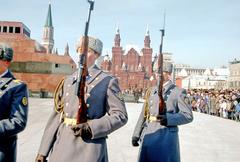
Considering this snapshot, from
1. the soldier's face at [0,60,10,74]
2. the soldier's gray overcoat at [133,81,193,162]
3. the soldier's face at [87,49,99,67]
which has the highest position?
the soldier's face at [87,49,99,67]

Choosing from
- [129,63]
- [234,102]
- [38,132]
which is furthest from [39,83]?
[129,63]

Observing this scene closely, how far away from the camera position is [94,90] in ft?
10.8

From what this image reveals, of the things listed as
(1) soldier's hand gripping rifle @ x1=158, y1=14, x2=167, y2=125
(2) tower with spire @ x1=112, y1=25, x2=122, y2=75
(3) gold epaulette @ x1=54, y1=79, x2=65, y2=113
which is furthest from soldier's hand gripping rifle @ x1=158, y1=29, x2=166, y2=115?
(2) tower with spire @ x1=112, y1=25, x2=122, y2=75

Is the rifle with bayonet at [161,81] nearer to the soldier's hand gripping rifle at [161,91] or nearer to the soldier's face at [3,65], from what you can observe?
the soldier's hand gripping rifle at [161,91]

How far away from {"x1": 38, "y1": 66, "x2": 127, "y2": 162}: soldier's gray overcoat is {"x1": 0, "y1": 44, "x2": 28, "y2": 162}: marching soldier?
0.90 ft

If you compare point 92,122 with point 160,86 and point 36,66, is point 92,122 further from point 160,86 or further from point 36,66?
point 36,66

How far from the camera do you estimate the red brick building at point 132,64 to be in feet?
371

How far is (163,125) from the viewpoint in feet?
14.5

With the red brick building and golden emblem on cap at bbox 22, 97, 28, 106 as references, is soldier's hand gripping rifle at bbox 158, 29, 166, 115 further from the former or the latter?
the red brick building

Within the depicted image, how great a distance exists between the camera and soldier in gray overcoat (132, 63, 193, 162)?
4.34 m

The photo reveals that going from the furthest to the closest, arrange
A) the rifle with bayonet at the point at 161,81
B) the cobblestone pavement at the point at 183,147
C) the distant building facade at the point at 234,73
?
the distant building facade at the point at 234,73 < the cobblestone pavement at the point at 183,147 < the rifle with bayonet at the point at 161,81

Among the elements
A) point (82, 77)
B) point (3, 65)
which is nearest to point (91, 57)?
point (82, 77)

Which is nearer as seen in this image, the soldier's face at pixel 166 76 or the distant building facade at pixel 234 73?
the soldier's face at pixel 166 76

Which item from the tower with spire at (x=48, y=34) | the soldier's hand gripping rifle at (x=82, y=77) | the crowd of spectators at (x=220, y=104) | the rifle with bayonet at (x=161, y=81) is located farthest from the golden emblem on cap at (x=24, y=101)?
the tower with spire at (x=48, y=34)
